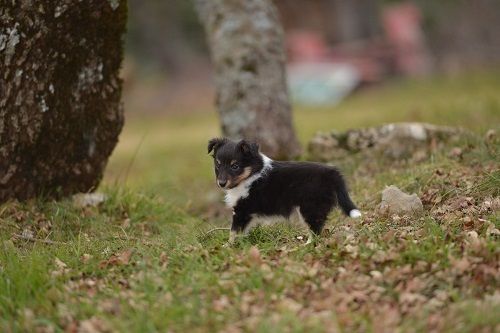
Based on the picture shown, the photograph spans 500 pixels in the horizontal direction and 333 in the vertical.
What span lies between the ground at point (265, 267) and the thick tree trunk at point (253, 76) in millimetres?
1904

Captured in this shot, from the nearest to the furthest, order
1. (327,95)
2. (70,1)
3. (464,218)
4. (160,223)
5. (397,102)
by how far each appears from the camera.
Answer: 1. (464,218)
2. (70,1)
3. (160,223)
4. (397,102)
5. (327,95)

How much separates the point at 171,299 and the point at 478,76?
19.3m

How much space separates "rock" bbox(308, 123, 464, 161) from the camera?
907cm

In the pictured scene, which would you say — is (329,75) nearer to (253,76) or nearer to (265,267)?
(253,76)

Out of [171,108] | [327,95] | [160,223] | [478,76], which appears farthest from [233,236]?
[171,108]

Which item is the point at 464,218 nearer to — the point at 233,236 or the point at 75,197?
the point at 233,236

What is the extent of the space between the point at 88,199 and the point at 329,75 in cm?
2002

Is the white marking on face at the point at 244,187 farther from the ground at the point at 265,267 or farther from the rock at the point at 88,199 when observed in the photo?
the rock at the point at 88,199

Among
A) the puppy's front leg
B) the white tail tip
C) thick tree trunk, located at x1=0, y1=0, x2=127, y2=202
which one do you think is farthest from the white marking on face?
thick tree trunk, located at x1=0, y1=0, x2=127, y2=202

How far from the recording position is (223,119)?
9.95m

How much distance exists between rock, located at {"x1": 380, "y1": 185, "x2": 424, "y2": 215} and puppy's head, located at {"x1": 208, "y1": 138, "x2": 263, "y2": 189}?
49.7 inches

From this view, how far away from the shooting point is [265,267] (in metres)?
5.28

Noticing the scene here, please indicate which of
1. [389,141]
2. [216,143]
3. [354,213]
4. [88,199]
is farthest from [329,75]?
[354,213]

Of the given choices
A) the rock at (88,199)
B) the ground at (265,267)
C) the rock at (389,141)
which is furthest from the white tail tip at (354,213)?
the rock at (88,199)
